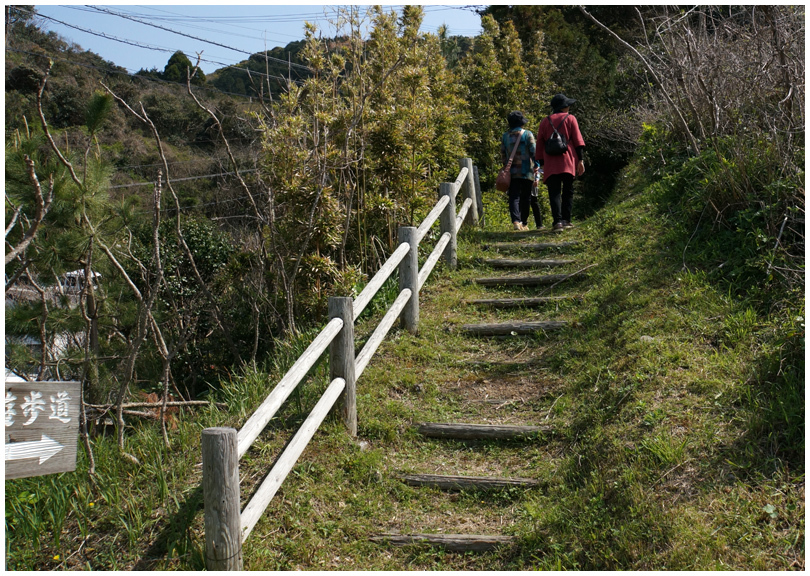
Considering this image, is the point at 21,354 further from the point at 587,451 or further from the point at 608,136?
the point at 608,136

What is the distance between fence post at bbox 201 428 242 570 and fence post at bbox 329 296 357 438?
1448 mm

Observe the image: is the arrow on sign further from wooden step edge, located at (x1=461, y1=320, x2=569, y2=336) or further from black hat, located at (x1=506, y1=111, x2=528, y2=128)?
black hat, located at (x1=506, y1=111, x2=528, y2=128)

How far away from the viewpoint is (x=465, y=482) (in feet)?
13.5

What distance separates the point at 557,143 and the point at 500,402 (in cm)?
376

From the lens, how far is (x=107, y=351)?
7.28m

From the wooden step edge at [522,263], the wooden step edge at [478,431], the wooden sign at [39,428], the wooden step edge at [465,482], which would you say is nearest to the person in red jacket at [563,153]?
the wooden step edge at [522,263]

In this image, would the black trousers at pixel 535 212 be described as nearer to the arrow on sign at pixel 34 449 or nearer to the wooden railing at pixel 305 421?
the wooden railing at pixel 305 421

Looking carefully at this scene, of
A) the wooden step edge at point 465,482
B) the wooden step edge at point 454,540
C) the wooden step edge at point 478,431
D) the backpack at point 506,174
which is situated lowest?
the wooden step edge at point 454,540

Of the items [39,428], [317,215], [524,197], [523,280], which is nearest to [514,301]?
[523,280]

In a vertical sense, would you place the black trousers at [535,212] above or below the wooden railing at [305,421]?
above

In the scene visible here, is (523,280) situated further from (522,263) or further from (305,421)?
(305,421)

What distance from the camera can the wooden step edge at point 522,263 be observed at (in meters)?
7.22

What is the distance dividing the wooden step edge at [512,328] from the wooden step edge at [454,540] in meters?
2.58

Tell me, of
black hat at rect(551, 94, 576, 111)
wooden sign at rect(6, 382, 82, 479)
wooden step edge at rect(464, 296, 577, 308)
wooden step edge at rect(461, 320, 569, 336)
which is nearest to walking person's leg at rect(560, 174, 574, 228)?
black hat at rect(551, 94, 576, 111)
